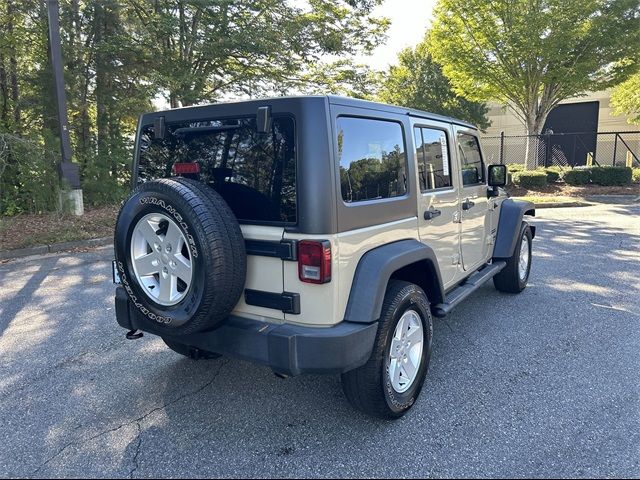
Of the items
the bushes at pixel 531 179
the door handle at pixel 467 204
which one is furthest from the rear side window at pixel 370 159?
the bushes at pixel 531 179

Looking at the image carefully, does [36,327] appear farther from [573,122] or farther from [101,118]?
[573,122]

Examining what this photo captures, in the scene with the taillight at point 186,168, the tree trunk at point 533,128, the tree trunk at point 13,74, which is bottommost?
the taillight at point 186,168

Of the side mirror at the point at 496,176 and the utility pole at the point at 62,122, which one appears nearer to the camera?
the side mirror at the point at 496,176

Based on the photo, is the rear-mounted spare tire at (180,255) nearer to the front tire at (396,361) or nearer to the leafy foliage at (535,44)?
the front tire at (396,361)

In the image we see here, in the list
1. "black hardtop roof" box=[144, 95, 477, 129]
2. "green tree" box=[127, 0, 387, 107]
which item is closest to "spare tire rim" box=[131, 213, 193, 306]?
"black hardtop roof" box=[144, 95, 477, 129]

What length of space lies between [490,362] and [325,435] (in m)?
1.61

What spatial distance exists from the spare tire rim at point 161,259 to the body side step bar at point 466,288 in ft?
6.09

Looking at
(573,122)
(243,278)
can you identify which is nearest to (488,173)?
(243,278)

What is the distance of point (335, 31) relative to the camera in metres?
13.8

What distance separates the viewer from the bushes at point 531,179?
1564 centimetres

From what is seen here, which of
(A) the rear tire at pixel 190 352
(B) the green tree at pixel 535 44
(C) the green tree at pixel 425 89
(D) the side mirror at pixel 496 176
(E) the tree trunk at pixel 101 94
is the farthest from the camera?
(C) the green tree at pixel 425 89

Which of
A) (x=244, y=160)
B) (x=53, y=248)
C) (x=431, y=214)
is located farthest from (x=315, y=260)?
(x=53, y=248)

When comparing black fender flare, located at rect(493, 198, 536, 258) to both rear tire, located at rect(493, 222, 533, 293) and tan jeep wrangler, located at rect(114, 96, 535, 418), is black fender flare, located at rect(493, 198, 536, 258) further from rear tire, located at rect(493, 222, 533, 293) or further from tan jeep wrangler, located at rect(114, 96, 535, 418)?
tan jeep wrangler, located at rect(114, 96, 535, 418)

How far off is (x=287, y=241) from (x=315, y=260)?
20 centimetres
